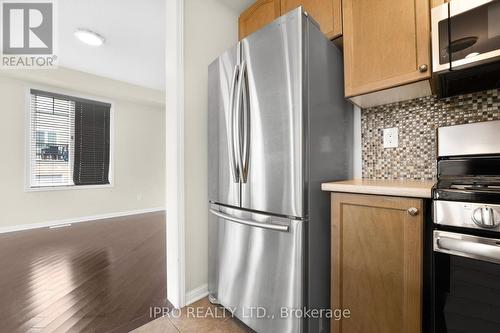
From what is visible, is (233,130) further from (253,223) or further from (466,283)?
(466,283)

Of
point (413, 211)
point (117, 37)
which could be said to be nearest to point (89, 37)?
point (117, 37)

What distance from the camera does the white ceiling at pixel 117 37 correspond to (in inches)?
92.0

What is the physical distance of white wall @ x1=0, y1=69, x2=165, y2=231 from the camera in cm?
359

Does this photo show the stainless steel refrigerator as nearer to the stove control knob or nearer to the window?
the stove control knob

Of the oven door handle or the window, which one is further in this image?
the window

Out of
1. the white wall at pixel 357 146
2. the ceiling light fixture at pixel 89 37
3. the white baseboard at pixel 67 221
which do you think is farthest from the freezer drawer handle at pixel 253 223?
the white baseboard at pixel 67 221

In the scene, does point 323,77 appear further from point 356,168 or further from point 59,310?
point 59,310

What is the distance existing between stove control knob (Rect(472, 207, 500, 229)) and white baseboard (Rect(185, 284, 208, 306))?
173cm

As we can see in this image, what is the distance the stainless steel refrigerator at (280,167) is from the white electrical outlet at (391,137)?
26 cm

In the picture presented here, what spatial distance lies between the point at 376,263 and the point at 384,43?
43.7 inches

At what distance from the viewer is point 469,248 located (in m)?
0.81

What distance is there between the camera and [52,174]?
4070 mm

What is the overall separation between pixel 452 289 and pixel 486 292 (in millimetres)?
91

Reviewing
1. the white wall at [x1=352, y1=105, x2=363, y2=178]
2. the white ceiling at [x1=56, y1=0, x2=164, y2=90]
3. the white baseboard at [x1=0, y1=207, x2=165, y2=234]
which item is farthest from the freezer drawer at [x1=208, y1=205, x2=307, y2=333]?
the white baseboard at [x1=0, y1=207, x2=165, y2=234]
